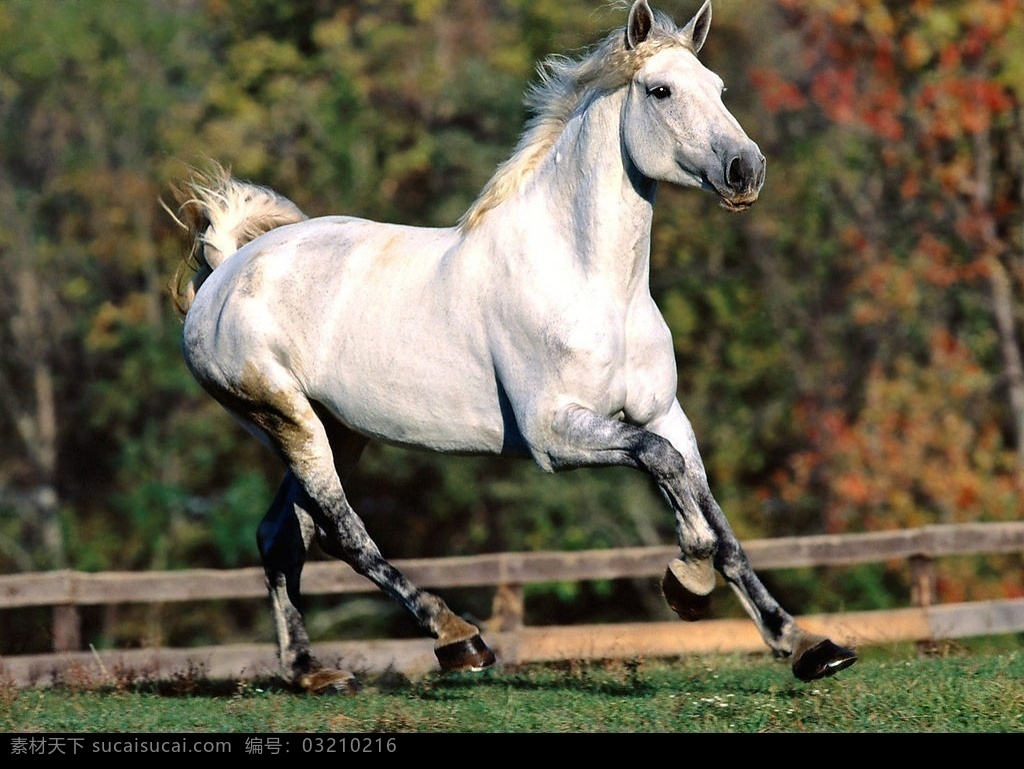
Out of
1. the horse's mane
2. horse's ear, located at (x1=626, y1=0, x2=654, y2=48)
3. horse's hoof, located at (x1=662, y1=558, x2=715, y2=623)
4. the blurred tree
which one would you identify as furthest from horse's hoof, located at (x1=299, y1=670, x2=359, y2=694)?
the blurred tree

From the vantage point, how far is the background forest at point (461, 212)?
1861 centimetres

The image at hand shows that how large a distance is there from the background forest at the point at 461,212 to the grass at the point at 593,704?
11.2m

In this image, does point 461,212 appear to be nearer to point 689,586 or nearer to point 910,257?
point 910,257

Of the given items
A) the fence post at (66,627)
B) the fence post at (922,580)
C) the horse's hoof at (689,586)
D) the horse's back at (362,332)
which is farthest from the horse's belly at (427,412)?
the fence post at (922,580)

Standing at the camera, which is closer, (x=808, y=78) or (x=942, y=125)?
(x=942, y=125)

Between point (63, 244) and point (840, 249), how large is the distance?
11.8 m

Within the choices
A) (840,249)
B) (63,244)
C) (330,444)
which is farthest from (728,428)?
(330,444)

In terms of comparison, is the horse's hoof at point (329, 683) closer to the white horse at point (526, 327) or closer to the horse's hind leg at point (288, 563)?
the white horse at point (526, 327)

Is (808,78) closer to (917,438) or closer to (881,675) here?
(917,438)

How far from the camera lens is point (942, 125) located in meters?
18.1

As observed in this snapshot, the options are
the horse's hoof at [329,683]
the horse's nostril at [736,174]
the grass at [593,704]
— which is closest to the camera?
the grass at [593,704]

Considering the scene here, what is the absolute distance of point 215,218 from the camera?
727cm

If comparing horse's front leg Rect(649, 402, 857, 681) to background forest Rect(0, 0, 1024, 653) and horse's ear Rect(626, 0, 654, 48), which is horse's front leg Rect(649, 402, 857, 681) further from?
background forest Rect(0, 0, 1024, 653)

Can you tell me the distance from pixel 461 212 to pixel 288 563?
559 inches
